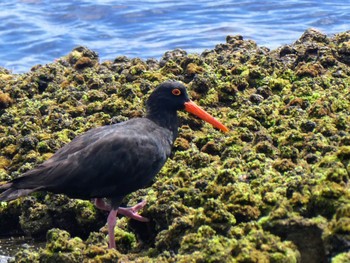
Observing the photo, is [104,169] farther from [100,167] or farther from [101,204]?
[101,204]

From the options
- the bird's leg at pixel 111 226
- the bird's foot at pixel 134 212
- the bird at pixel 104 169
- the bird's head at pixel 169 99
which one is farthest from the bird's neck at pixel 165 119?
the bird's leg at pixel 111 226

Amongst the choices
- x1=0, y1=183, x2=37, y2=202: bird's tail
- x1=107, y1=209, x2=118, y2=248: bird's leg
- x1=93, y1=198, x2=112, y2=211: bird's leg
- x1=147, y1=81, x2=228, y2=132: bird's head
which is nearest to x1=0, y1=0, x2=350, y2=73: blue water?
x1=147, y1=81, x2=228, y2=132: bird's head

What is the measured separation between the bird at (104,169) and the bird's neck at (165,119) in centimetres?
41

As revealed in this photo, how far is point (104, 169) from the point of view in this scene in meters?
7.52

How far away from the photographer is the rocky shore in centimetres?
607

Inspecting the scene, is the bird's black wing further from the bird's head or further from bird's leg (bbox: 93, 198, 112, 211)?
the bird's head

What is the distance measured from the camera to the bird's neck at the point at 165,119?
8.42 meters

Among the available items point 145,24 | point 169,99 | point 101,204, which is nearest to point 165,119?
point 169,99

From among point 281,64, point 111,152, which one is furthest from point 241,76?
point 111,152

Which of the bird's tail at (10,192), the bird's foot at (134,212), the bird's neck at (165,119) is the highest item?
the bird's neck at (165,119)

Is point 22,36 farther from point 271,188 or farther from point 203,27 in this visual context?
point 271,188

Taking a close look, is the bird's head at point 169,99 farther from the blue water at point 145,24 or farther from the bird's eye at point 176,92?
the blue water at point 145,24

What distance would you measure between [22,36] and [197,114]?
1374cm

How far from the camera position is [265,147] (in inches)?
324
